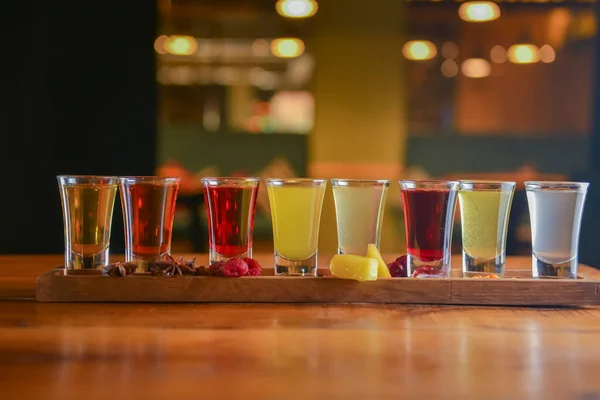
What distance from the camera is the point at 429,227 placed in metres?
1.31

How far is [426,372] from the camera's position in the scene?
811mm

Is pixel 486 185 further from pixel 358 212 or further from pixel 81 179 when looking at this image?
pixel 81 179

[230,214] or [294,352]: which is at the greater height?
[230,214]

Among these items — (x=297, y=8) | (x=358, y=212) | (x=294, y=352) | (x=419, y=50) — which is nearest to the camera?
(x=294, y=352)

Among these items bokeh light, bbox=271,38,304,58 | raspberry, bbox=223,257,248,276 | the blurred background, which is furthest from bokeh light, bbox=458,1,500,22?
raspberry, bbox=223,257,248,276

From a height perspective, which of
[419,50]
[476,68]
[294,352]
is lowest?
[294,352]

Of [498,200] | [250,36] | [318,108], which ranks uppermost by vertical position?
[250,36]

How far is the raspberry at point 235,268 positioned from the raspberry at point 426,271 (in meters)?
0.28

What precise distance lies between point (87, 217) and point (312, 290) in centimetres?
38

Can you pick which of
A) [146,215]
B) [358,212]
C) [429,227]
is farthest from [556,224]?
[146,215]

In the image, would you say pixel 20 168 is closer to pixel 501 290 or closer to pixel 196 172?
pixel 196 172

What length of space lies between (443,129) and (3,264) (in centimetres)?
368

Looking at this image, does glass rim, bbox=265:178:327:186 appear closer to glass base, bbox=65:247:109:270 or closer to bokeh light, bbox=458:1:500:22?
glass base, bbox=65:247:109:270

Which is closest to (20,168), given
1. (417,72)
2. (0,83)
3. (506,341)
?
(0,83)
